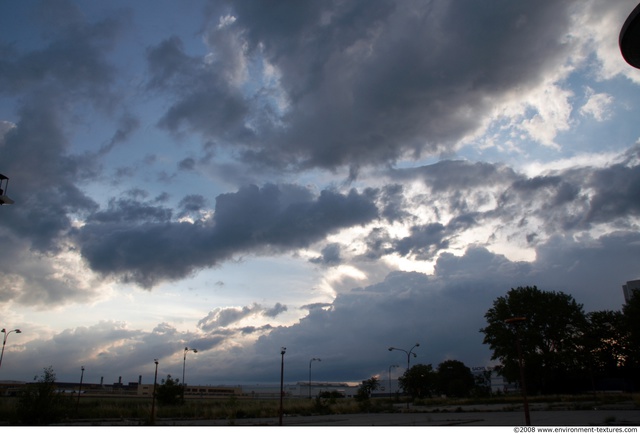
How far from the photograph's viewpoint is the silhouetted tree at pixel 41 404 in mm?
35812

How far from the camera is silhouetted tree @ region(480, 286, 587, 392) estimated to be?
79062mm

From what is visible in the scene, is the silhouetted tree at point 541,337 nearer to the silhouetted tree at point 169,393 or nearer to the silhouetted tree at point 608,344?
the silhouetted tree at point 608,344

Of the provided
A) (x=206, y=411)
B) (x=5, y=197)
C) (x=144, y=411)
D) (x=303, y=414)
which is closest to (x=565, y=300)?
(x=303, y=414)

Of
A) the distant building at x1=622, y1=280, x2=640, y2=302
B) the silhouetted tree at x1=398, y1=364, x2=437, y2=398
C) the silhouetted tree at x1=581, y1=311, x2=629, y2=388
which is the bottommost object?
the silhouetted tree at x1=398, y1=364, x2=437, y2=398

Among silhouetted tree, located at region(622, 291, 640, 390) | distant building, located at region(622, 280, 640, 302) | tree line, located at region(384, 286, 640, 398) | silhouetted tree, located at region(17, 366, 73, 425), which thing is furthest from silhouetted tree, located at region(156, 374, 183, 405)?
distant building, located at region(622, 280, 640, 302)

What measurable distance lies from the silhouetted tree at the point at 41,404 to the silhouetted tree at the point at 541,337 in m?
67.6

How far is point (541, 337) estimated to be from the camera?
270ft

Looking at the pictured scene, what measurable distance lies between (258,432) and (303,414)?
33.6 meters

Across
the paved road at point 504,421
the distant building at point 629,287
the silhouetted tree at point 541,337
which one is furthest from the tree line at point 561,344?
the distant building at point 629,287

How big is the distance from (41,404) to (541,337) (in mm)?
77770

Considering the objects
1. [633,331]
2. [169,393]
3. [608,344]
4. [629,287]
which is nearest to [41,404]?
[169,393]

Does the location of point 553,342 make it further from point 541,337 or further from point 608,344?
point 608,344

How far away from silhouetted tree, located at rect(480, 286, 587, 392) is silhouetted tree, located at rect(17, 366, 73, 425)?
222 ft

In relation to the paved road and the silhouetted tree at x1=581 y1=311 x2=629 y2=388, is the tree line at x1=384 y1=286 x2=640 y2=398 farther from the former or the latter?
the paved road
